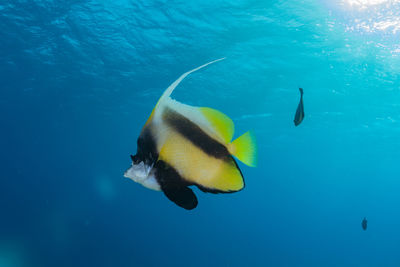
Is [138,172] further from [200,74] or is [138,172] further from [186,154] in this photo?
[200,74]

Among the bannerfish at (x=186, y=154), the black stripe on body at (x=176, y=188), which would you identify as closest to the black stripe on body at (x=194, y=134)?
the bannerfish at (x=186, y=154)

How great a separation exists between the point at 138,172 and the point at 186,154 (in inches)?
5.8

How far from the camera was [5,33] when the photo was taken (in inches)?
742

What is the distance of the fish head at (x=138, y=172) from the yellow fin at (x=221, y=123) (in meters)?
0.22

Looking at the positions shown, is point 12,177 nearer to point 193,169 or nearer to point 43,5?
point 43,5

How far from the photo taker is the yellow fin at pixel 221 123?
0.84 metres

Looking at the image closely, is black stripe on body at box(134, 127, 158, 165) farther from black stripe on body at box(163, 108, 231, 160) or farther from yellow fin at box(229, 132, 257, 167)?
yellow fin at box(229, 132, 257, 167)

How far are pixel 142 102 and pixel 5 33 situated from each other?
1272 centimetres

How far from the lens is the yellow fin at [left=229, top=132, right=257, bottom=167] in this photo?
824 millimetres

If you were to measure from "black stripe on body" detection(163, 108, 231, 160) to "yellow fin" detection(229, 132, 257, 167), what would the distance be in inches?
1.0

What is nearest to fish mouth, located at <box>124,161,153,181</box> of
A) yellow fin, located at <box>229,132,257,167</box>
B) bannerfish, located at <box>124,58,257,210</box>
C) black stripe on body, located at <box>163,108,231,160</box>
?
bannerfish, located at <box>124,58,257,210</box>

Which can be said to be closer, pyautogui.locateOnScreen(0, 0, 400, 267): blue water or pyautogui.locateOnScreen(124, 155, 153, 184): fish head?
pyautogui.locateOnScreen(124, 155, 153, 184): fish head

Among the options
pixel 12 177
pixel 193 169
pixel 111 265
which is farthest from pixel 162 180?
pixel 12 177

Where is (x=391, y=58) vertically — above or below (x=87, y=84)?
above
